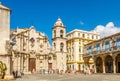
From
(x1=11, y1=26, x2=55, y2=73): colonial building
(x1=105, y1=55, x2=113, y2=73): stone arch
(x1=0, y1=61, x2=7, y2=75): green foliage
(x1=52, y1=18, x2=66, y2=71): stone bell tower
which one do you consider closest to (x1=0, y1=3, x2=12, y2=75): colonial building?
(x1=0, y1=61, x2=7, y2=75): green foliage

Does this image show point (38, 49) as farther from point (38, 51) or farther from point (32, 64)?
point (32, 64)

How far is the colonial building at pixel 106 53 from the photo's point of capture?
47.2 metres

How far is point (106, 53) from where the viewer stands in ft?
164

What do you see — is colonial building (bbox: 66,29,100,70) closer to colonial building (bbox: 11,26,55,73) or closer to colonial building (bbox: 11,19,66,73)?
colonial building (bbox: 11,19,66,73)

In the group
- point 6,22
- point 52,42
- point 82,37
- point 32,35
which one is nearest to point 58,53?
point 52,42

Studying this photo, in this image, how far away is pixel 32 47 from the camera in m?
64.1

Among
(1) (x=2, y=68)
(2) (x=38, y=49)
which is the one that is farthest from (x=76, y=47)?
(1) (x=2, y=68)

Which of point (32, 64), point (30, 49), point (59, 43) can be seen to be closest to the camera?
point (32, 64)

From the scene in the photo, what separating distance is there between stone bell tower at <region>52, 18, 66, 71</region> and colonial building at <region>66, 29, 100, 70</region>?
8.55 meters

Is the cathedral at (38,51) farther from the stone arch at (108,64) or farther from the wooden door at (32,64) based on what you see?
the stone arch at (108,64)

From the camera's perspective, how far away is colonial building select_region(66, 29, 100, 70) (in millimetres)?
74938

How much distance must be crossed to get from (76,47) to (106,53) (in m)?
25.9

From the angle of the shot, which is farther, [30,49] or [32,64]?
[30,49]

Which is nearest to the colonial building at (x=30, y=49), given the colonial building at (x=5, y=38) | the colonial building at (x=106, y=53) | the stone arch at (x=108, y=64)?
the colonial building at (x=106, y=53)
